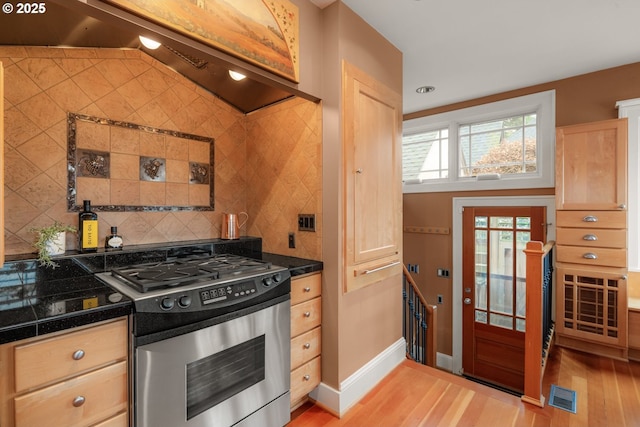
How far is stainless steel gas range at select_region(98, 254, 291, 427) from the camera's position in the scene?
1250mm

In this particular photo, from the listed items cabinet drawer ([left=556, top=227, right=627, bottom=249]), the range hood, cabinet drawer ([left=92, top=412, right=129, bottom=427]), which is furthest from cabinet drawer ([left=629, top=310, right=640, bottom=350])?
cabinet drawer ([left=92, top=412, right=129, bottom=427])

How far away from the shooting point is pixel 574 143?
9.41ft

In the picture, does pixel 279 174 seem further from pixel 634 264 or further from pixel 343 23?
pixel 634 264

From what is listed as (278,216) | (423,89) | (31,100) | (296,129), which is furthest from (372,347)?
(423,89)

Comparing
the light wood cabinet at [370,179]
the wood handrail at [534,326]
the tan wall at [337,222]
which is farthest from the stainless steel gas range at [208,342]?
the wood handrail at [534,326]

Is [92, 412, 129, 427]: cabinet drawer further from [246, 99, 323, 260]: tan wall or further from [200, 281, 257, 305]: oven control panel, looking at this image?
[246, 99, 323, 260]: tan wall

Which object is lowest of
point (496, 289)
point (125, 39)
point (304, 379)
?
point (304, 379)

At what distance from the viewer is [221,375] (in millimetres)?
1505

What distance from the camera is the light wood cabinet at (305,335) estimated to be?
6.29 feet

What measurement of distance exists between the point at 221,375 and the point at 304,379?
68cm

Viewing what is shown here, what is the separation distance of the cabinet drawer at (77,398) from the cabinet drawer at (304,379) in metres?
0.99

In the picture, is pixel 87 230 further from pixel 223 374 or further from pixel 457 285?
pixel 457 285

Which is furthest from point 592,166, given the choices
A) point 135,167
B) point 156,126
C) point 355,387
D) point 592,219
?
point 135,167

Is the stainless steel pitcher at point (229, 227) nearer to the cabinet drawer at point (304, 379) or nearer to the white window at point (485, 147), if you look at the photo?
the cabinet drawer at point (304, 379)
